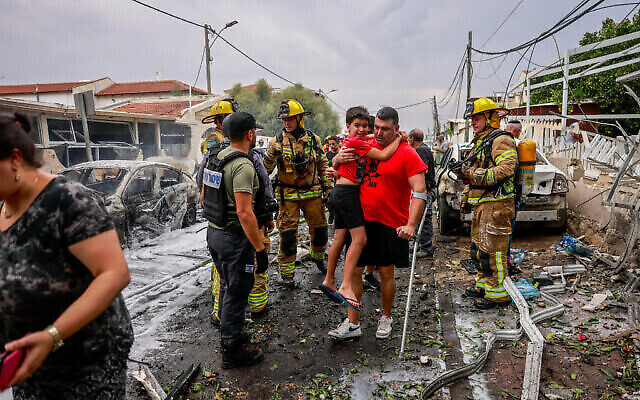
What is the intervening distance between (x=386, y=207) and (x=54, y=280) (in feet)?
8.46

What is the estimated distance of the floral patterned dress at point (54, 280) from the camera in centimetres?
146

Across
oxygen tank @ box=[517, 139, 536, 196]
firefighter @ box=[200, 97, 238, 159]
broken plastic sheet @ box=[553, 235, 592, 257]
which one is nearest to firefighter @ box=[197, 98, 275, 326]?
firefighter @ box=[200, 97, 238, 159]

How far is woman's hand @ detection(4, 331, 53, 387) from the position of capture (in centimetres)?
130

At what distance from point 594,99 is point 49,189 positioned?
40.0ft

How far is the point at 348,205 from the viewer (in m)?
3.58

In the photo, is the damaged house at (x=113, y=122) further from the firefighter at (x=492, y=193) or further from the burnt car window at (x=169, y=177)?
the firefighter at (x=492, y=193)

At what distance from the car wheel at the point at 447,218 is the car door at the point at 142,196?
540 cm

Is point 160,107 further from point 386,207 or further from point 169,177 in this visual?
point 386,207

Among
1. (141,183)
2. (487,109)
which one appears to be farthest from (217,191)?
(141,183)

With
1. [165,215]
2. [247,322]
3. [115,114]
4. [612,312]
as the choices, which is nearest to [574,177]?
[612,312]

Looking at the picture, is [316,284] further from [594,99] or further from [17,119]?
[594,99]

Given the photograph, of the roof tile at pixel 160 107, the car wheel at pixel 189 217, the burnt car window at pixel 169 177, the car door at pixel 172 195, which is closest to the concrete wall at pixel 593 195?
the car door at pixel 172 195

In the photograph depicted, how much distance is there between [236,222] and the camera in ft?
10.3

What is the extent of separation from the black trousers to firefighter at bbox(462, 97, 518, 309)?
8.60 feet
